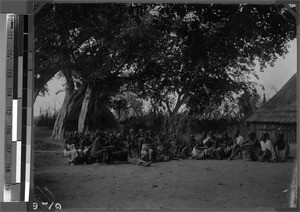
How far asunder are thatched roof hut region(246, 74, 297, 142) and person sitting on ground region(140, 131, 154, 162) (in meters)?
1.13

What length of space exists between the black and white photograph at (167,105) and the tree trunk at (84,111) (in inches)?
0.4

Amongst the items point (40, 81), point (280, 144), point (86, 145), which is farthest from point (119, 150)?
point (280, 144)

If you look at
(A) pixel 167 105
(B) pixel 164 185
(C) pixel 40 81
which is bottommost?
(B) pixel 164 185

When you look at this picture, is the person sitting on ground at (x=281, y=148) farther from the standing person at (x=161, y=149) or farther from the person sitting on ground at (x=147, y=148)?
the person sitting on ground at (x=147, y=148)

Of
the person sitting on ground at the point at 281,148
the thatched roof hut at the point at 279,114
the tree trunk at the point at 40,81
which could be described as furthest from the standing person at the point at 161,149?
the tree trunk at the point at 40,81

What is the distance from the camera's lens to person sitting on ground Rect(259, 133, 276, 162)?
530 cm

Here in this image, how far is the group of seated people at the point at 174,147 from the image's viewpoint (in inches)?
206

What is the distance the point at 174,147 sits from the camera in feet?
17.4

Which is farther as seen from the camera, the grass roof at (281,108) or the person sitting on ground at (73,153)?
the grass roof at (281,108)

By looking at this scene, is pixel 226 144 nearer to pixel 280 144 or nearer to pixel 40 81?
pixel 280 144

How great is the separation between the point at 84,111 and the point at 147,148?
0.81 metres

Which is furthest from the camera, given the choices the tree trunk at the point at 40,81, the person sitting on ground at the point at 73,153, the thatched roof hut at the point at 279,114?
the thatched roof hut at the point at 279,114

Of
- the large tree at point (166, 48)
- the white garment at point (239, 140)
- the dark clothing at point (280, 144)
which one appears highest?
the large tree at point (166, 48)

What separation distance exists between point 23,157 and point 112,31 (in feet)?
5.50
